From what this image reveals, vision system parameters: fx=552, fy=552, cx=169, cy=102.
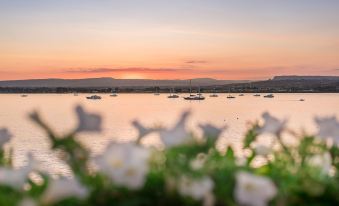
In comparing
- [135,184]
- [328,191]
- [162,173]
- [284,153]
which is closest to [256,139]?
[284,153]

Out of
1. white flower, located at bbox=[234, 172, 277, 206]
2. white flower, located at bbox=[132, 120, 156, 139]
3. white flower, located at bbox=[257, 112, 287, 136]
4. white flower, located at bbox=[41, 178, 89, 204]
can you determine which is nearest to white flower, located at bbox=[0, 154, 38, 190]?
white flower, located at bbox=[41, 178, 89, 204]

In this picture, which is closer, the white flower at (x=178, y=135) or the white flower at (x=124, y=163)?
the white flower at (x=124, y=163)

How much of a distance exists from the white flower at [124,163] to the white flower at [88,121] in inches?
3.6

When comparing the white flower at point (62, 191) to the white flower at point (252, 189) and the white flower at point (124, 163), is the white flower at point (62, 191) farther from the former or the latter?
the white flower at point (252, 189)

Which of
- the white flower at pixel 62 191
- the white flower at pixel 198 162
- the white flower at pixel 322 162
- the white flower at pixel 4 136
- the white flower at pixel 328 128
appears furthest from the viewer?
the white flower at pixel 328 128

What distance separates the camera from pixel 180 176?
6.70 ft

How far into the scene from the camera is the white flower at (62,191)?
5.86ft

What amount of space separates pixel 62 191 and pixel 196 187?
1.59 feet

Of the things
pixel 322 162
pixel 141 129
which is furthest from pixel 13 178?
pixel 322 162

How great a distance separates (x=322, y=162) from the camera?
248 centimetres

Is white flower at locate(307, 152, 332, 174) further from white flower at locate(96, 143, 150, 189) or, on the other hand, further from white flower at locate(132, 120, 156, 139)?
white flower at locate(96, 143, 150, 189)

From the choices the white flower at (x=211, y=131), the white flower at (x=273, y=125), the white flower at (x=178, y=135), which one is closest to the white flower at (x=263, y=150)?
the white flower at (x=273, y=125)

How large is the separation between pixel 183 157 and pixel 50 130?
516 mm

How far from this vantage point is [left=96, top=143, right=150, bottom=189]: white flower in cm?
189
